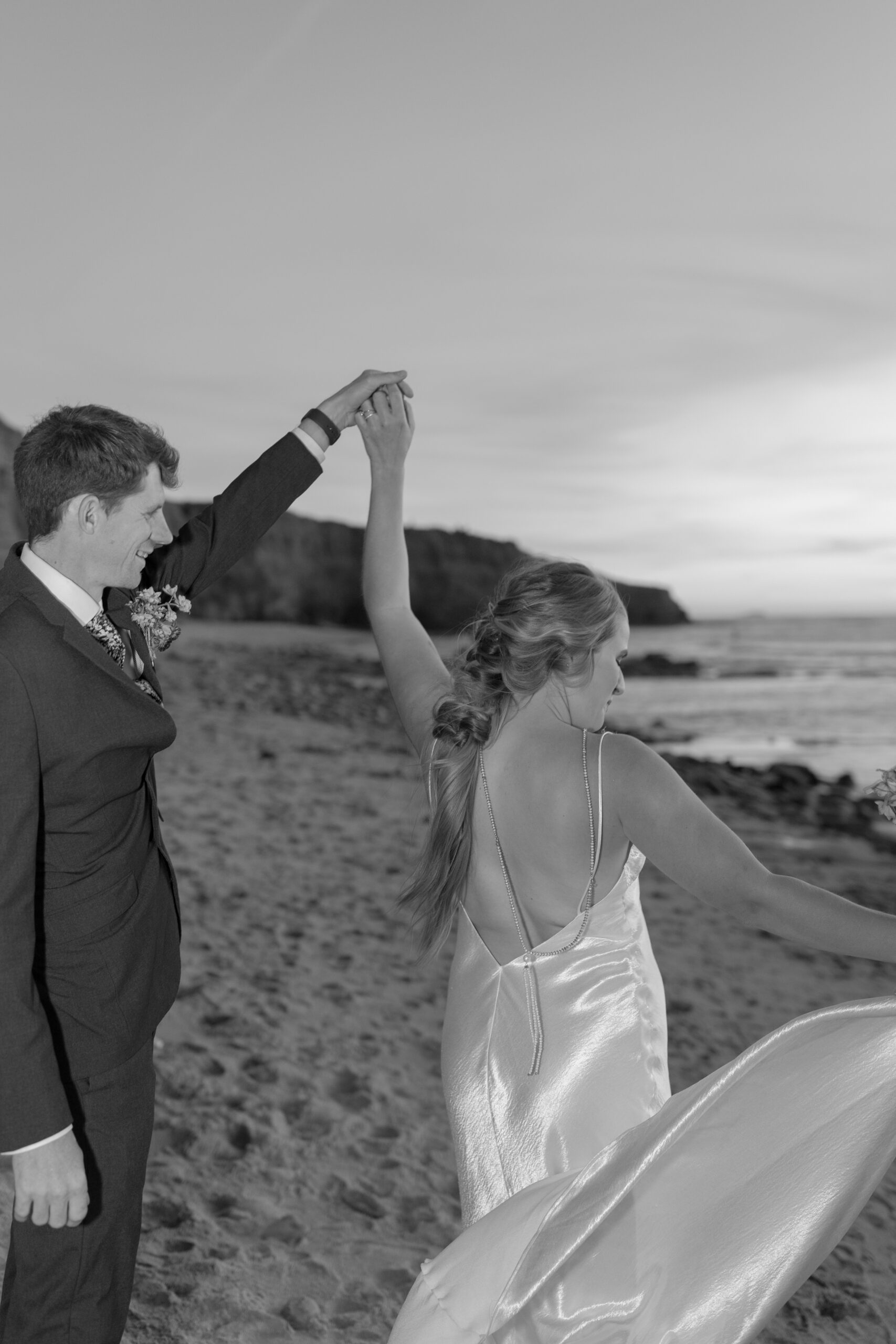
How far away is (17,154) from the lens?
8.09 m

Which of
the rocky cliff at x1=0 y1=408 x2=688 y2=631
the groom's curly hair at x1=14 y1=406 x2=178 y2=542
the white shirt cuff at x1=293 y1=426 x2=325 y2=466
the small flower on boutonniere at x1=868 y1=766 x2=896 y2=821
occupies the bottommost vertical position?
the small flower on boutonniere at x1=868 y1=766 x2=896 y2=821

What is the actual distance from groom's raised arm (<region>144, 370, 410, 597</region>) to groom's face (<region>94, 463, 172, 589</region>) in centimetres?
50

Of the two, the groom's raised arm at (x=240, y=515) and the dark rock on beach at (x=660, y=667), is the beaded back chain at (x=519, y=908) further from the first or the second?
the dark rock on beach at (x=660, y=667)

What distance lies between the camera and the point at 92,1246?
1897 mm

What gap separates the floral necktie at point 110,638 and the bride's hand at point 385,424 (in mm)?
952

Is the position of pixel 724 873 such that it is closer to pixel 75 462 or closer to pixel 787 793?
pixel 75 462

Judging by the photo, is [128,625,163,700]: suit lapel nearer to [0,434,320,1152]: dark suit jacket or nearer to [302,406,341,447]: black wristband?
[0,434,320,1152]: dark suit jacket

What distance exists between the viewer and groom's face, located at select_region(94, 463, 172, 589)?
185 centimetres

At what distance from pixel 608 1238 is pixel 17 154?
8631 mm

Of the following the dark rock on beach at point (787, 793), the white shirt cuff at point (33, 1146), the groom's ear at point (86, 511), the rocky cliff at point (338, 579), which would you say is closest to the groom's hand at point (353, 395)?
the groom's ear at point (86, 511)

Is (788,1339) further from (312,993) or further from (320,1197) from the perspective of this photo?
(312,993)

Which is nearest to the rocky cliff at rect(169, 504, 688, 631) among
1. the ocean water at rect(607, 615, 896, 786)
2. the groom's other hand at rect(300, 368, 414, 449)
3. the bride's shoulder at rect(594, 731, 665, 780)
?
the ocean water at rect(607, 615, 896, 786)

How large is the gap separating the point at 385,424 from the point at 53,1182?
5.88 ft

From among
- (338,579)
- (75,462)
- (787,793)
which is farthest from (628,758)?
(338,579)
